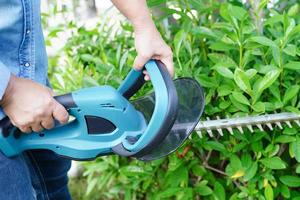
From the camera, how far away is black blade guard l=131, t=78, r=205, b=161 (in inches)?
54.9

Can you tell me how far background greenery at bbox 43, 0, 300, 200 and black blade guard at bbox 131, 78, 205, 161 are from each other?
0.27 metres

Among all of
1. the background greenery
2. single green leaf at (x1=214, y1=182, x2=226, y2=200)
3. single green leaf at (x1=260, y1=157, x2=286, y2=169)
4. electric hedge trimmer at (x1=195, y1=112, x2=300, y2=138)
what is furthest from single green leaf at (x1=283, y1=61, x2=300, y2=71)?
single green leaf at (x1=214, y1=182, x2=226, y2=200)

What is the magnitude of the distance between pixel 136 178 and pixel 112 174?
23 cm

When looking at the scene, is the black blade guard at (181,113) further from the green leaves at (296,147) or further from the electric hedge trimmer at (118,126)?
the green leaves at (296,147)

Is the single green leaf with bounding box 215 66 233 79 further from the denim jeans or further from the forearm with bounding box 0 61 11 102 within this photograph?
the forearm with bounding box 0 61 11 102

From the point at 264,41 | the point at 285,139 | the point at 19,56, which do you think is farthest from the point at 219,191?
the point at 19,56

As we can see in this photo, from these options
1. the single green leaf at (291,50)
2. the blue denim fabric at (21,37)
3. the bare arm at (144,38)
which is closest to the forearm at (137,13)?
the bare arm at (144,38)

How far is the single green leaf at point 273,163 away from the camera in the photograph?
1.83 meters

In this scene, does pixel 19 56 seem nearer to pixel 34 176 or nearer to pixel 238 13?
pixel 34 176

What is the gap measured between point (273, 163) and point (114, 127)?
706 millimetres

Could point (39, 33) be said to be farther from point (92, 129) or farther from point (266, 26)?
point (266, 26)

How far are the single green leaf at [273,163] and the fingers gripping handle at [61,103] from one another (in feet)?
2.63

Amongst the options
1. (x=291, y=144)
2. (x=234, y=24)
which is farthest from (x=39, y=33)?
(x=291, y=144)

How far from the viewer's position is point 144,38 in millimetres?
1427
